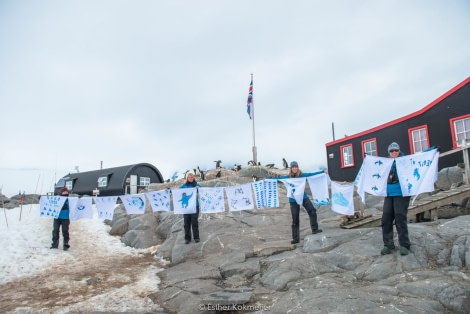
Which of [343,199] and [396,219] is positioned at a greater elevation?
[343,199]

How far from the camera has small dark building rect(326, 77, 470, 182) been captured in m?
15.5

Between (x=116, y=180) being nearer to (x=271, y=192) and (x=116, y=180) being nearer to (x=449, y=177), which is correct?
(x=271, y=192)

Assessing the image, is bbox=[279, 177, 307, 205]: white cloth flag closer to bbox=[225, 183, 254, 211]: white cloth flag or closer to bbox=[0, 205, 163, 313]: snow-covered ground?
Answer: bbox=[225, 183, 254, 211]: white cloth flag

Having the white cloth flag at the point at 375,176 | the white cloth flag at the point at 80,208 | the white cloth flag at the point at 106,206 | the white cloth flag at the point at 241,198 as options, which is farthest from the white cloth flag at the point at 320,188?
the white cloth flag at the point at 80,208

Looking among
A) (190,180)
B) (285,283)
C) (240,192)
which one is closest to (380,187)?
(285,283)

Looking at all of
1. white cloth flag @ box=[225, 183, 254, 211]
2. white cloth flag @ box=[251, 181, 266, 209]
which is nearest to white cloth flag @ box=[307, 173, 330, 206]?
white cloth flag @ box=[251, 181, 266, 209]

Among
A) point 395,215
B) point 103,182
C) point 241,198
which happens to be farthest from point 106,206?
point 103,182

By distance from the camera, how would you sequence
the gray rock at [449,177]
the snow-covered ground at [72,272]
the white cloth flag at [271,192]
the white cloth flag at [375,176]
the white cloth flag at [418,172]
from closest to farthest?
the snow-covered ground at [72,272] → the white cloth flag at [418,172] → the white cloth flag at [375,176] → the white cloth flag at [271,192] → the gray rock at [449,177]

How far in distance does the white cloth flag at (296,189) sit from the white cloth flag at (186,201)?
10.9 ft

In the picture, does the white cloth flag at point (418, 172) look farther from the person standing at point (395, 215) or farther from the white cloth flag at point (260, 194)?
the white cloth flag at point (260, 194)

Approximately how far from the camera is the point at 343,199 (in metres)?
8.89

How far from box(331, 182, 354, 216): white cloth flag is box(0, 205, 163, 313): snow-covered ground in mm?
5491

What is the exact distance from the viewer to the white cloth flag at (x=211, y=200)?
10953mm

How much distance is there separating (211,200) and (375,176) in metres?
5.85
